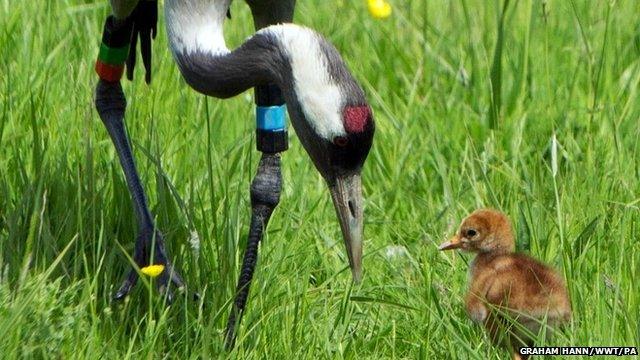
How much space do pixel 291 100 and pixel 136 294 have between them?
913mm

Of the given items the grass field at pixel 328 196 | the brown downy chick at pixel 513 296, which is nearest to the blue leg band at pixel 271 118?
the grass field at pixel 328 196

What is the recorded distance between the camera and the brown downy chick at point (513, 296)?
14.2 ft

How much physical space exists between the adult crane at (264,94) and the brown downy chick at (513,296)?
0.39m

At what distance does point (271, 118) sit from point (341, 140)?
0.83m

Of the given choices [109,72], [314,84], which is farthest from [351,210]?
[109,72]

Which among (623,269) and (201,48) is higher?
(201,48)

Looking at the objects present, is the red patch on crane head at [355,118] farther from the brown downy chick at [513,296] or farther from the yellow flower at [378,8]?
the yellow flower at [378,8]

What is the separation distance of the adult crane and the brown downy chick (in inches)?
15.2

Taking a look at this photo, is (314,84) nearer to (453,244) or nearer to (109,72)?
(453,244)

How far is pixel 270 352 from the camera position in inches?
174

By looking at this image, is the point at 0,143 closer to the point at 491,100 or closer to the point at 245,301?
the point at 245,301

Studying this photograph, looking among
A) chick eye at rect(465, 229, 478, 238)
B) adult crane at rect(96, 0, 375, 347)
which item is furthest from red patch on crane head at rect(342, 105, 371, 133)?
chick eye at rect(465, 229, 478, 238)

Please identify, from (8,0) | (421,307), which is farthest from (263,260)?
(8,0)

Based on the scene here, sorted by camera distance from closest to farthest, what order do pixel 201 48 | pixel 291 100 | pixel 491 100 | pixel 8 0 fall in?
pixel 291 100
pixel 201 48
pixel 491 100
pixel 8 0
